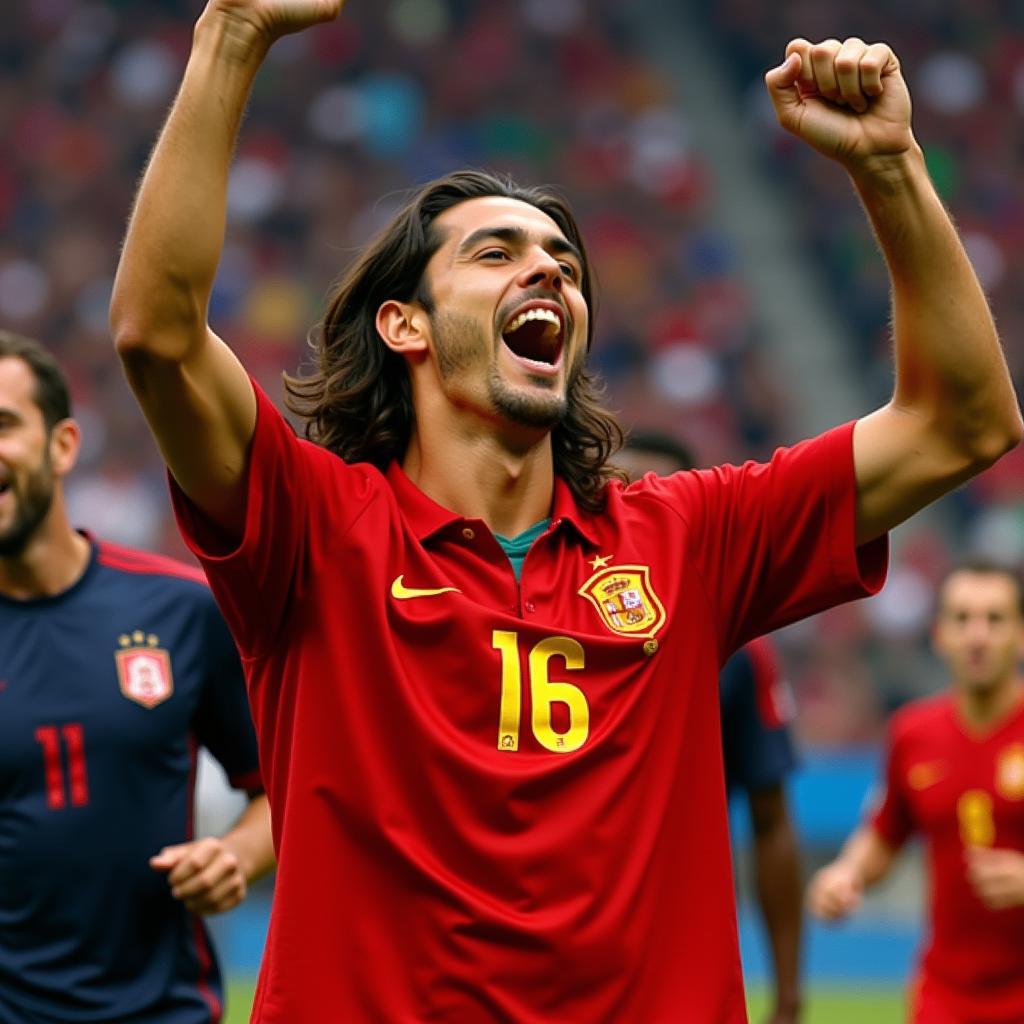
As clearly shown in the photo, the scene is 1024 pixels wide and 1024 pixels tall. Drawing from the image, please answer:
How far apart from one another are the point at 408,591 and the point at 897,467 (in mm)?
889

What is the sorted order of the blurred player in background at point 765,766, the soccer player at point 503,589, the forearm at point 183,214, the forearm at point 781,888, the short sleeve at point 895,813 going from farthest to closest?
1. the short sleeve at point 895,813
2. the forearm at point 781,888
3. the blurred player in background at point 765,766
4. the soccer player at point 503,589
5. the forearm at point 183,214

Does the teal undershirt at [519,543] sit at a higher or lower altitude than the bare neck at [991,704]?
higher

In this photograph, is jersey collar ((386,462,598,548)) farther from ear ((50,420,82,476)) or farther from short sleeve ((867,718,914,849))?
short sleeve ((867,718,914,849))

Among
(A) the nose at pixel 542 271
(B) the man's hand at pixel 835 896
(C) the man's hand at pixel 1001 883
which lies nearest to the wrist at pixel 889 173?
(A) the nose at pixel 542 271

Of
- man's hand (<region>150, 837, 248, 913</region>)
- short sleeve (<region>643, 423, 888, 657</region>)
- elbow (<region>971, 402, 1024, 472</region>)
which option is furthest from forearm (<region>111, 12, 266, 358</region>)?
man's hand (<region>150, 837, 248, 913</region>)

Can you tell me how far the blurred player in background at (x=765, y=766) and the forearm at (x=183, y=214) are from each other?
129 inches

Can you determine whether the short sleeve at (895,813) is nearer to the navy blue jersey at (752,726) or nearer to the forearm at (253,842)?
the navy blue jersey at (752,726)

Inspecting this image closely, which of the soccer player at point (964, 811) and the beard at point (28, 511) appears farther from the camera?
the soccer player at point (964, 811)

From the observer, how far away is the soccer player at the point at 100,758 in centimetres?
483

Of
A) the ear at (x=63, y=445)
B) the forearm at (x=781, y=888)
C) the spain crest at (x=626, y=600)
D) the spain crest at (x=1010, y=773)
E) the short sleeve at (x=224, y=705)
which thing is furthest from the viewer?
the spain crest at (x=1010, y=773)

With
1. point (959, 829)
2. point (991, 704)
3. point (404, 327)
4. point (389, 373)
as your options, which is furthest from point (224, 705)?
point (991, 704)

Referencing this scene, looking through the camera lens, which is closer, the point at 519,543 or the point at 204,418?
the point at 204,418

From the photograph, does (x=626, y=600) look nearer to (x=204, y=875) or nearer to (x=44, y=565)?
(x=204, y=875)

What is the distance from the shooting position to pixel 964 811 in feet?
24.6
